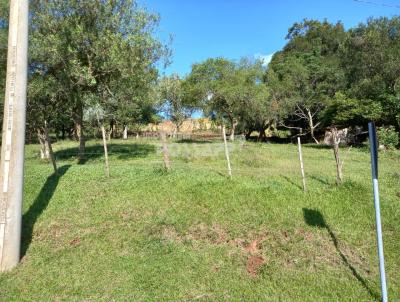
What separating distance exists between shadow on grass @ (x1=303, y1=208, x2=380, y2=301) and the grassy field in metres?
0.02

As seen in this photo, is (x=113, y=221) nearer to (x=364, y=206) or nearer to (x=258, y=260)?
(x=258, y=260)

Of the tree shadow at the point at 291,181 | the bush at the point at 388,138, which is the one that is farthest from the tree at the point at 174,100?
the tree shadow at the point at 291,181

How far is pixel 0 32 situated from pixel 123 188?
9778mm

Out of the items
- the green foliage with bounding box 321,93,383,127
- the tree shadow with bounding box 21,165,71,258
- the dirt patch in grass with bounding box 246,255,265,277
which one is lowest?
the dirt patch in grass with bounding box 246,255,265,277

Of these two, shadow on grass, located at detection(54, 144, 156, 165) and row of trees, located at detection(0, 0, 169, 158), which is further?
shadow on grass, located at detection(54, 144, 156, 165)

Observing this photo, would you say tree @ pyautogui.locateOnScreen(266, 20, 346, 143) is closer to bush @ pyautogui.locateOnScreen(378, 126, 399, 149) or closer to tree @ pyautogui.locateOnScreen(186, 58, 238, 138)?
tree @ pyautogui.locateOnScreen(186, 58, 238, 138)

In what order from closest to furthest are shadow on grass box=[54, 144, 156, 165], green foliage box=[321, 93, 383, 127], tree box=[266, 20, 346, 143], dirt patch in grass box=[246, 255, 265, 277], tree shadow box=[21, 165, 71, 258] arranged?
dirt patch in grass box=[246, 255, 265, 277] → tree shadow box=[21, 165, 71, 258] → shadow on grass box=[54, 144, 156, 165] → green foliage box=[321, 93, 383, 127] → tree box=[266, 20, 346, 143]

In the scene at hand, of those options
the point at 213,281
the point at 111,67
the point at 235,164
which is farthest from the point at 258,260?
the point at 111,67

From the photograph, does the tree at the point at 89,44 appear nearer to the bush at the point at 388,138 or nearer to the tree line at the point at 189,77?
the tree line at the point at 189,77

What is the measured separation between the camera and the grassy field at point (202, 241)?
5.71m

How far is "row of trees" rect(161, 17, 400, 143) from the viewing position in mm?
28359

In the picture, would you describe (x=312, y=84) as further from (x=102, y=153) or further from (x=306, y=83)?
(x=102, y=153)

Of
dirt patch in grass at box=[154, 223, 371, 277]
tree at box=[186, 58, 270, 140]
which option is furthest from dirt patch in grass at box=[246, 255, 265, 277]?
tree at box=[186, 58, 270, 140]

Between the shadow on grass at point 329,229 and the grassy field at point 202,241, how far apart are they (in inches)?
0.8
